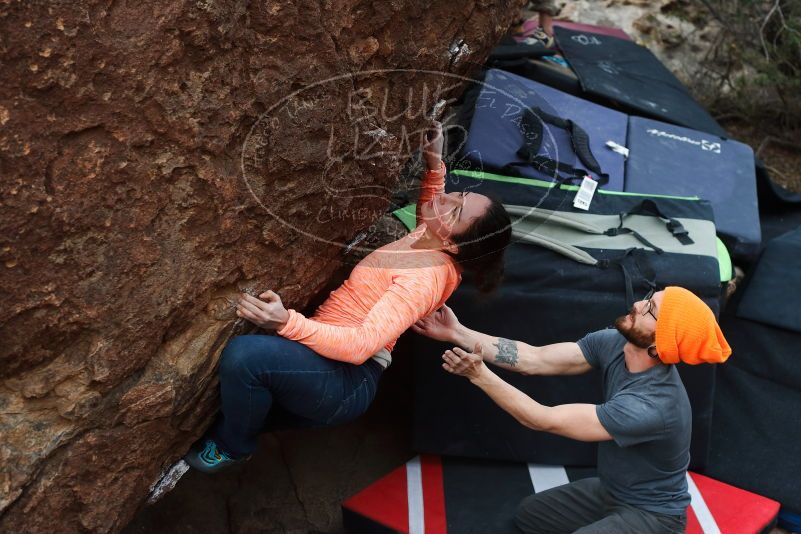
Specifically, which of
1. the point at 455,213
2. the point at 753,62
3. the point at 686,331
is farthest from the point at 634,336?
the point at 753,62

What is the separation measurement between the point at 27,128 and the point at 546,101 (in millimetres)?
3030

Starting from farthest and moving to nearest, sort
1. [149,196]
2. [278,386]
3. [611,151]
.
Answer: [611,151], [278,386], [149,196]

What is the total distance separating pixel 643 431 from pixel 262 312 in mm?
1207

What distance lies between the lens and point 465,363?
267 centimetres

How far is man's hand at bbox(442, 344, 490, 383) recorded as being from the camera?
104 inches

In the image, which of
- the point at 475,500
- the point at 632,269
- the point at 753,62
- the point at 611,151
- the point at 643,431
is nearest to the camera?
the point at 643,431

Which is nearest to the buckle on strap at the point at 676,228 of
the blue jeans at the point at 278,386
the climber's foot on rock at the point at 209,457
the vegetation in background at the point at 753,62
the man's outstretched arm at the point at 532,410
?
the man's outstretched arm at the point at 532,410

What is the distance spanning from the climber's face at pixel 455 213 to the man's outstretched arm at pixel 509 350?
402 millimetres

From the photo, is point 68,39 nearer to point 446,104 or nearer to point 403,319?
point 403,319

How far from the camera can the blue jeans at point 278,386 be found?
2438 millimetres

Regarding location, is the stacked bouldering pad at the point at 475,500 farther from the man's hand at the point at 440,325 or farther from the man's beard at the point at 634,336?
the man's beard at the point at 634,336

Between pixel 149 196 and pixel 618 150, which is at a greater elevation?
pixel 149 196

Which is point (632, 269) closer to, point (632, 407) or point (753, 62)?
point (632, 407)

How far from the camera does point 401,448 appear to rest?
3.84 m
